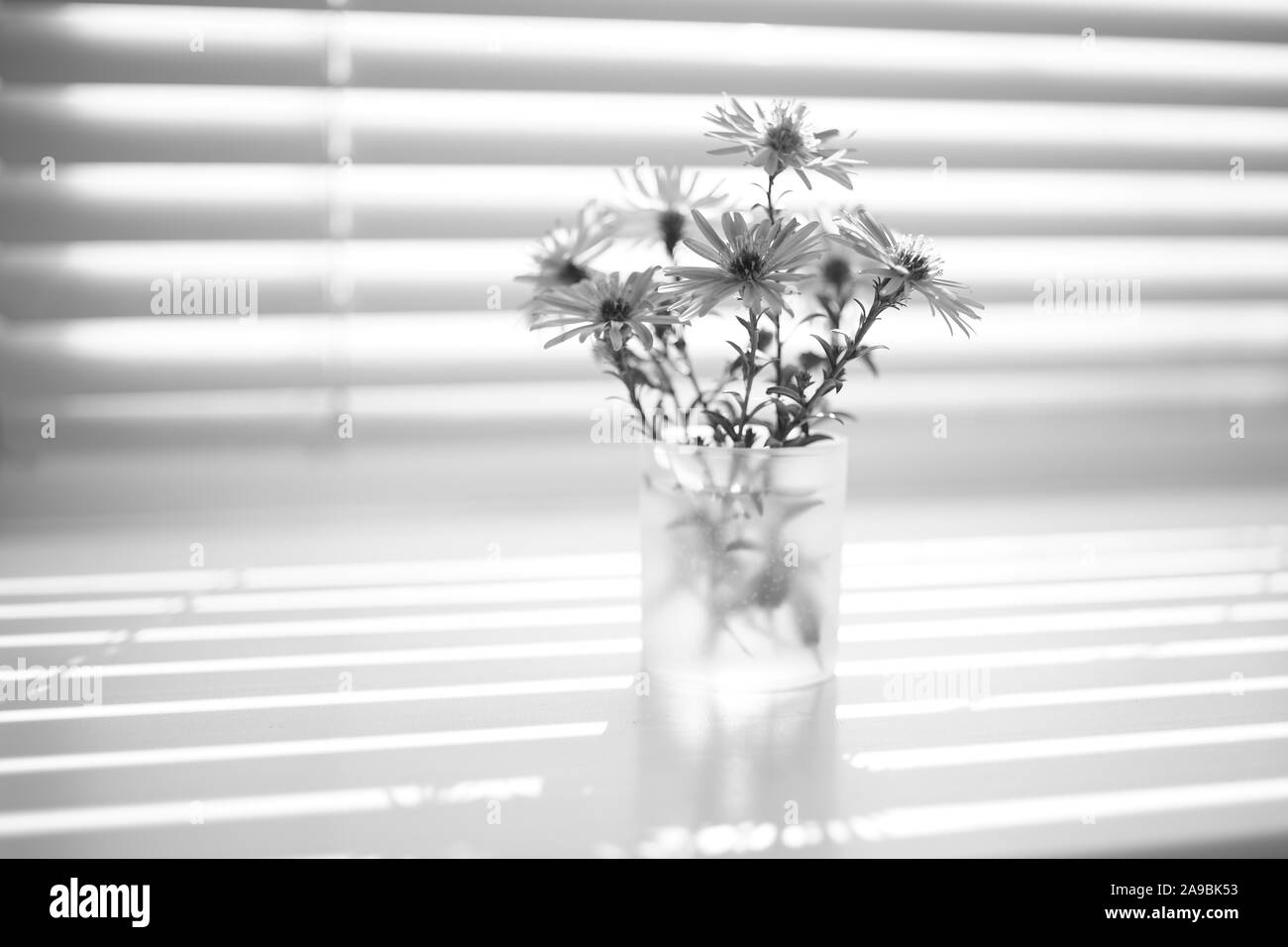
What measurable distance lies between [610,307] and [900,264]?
185mm

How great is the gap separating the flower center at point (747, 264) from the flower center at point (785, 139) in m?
0.07

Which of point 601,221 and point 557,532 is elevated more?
point 601,221

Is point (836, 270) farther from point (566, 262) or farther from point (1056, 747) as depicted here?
point (1056, 747)

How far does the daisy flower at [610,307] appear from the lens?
73 centimetres

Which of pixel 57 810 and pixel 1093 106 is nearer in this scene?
pixel 57 810

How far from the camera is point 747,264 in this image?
0.73 m

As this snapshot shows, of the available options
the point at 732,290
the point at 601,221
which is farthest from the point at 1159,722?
the point at 601,221
